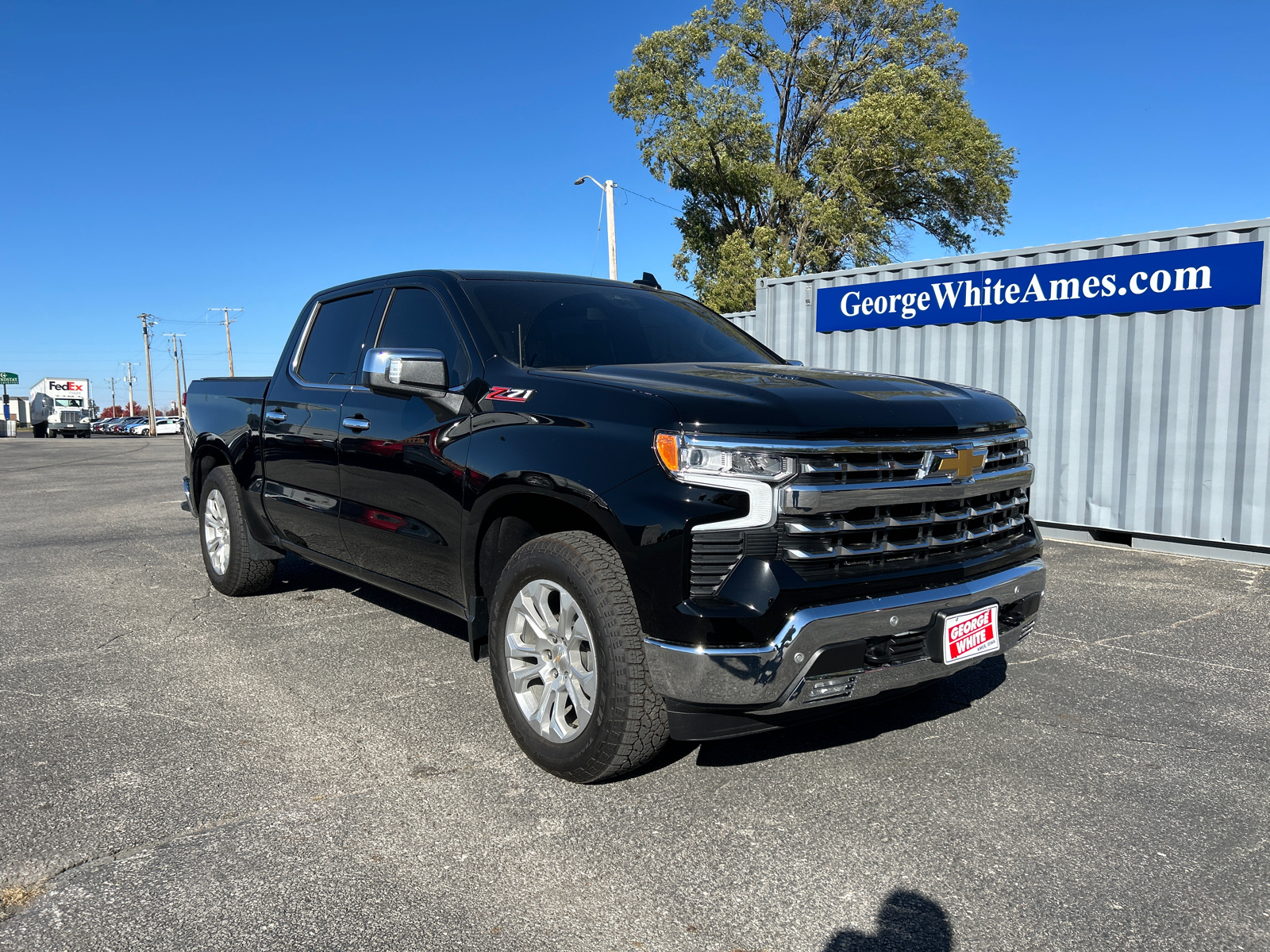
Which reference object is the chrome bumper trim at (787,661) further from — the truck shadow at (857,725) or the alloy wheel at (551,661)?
the alloy wheel at (551,661)

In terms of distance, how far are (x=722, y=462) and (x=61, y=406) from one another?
3129 inches

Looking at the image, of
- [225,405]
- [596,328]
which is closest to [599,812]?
[596,328]

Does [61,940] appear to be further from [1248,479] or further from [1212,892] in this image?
[1248,479]

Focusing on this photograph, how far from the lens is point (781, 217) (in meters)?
27.4

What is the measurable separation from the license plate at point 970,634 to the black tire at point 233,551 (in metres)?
4.22

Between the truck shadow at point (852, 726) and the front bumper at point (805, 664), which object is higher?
the front bumper at point (805, 664)

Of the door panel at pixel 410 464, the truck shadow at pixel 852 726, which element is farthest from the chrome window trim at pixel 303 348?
the truck shadow at pixel 852 726

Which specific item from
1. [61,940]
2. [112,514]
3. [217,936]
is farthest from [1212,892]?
[112,514]

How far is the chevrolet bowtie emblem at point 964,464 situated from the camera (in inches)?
121

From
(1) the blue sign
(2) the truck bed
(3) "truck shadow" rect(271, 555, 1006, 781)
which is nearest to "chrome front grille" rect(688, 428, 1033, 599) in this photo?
(3) "truck shadow" rect(271, 555, 1006, 781)

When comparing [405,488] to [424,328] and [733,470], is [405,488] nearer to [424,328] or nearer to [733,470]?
[424,328]

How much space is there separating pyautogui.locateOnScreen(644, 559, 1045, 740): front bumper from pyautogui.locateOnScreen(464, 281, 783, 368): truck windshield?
150cm

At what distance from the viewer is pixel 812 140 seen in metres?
28.1

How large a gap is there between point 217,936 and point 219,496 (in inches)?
158
